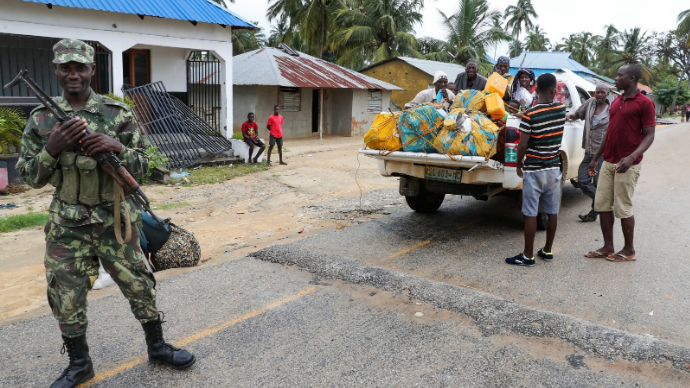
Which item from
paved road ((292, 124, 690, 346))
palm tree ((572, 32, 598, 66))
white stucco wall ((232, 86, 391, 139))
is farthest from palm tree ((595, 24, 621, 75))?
paved road ((292, 124, 690, 346))

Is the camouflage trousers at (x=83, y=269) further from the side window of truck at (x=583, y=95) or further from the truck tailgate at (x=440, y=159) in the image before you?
the side window of truck at (x=583, y=95)

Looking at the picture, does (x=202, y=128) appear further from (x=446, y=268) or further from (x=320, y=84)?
(x=446, y=268)

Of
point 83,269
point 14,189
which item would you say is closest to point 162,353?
point 83,269

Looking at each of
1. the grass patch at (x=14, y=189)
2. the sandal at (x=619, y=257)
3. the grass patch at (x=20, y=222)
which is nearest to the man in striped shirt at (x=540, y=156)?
the sandal at (x=619, y=257)

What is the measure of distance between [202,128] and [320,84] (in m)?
7.54

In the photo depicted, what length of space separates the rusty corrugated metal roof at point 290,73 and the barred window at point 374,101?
21.0 inches

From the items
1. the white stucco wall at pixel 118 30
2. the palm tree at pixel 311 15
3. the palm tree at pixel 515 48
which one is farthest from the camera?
the palm tree at pixel 515 48

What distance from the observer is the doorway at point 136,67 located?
1470cm

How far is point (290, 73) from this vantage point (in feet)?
68.5

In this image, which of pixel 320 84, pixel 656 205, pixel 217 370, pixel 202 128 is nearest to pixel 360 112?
pixel 320 84

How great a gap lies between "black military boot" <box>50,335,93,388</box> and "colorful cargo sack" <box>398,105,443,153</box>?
4012mm

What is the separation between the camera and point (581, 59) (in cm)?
6034

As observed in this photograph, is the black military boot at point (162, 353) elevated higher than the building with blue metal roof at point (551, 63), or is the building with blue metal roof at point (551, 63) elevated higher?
the building with blue metal roof at point (551, 63)

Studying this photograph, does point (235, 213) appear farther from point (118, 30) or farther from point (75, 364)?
point (118, 30)
